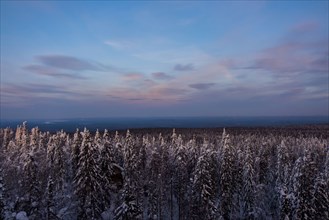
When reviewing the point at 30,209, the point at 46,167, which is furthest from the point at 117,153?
the point at 30,209

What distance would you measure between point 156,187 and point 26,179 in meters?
24.3

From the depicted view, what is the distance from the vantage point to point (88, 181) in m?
50.0

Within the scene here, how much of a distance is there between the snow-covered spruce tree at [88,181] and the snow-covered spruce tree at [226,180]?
20842 mm

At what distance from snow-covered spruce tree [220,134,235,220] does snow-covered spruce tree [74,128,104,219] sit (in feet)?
68.4

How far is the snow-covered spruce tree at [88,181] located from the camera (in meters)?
49.5

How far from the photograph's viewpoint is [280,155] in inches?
3322

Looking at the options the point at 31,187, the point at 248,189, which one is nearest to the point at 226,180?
the point at 248,189

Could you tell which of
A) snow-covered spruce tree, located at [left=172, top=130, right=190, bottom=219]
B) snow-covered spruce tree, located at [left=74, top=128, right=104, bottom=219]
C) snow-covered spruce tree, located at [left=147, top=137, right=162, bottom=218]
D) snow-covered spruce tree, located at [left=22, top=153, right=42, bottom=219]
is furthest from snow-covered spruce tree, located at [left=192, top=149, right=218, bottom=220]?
snow-covered spruce tree, located at [left=22, top=153, right=42, bottom=219]

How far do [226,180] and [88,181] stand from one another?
23176 millimetres

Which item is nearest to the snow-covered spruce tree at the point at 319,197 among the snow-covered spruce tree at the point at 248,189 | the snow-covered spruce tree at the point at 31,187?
the snow-covered spruce tree at the point at 248,189

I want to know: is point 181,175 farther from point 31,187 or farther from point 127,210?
point 31,187

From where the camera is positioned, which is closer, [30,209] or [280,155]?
[30,209]

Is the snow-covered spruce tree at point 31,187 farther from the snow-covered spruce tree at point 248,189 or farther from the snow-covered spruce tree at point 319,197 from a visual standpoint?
the snow-covered spruce tree at point 319,197

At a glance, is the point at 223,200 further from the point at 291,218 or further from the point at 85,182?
the point at 85,182
